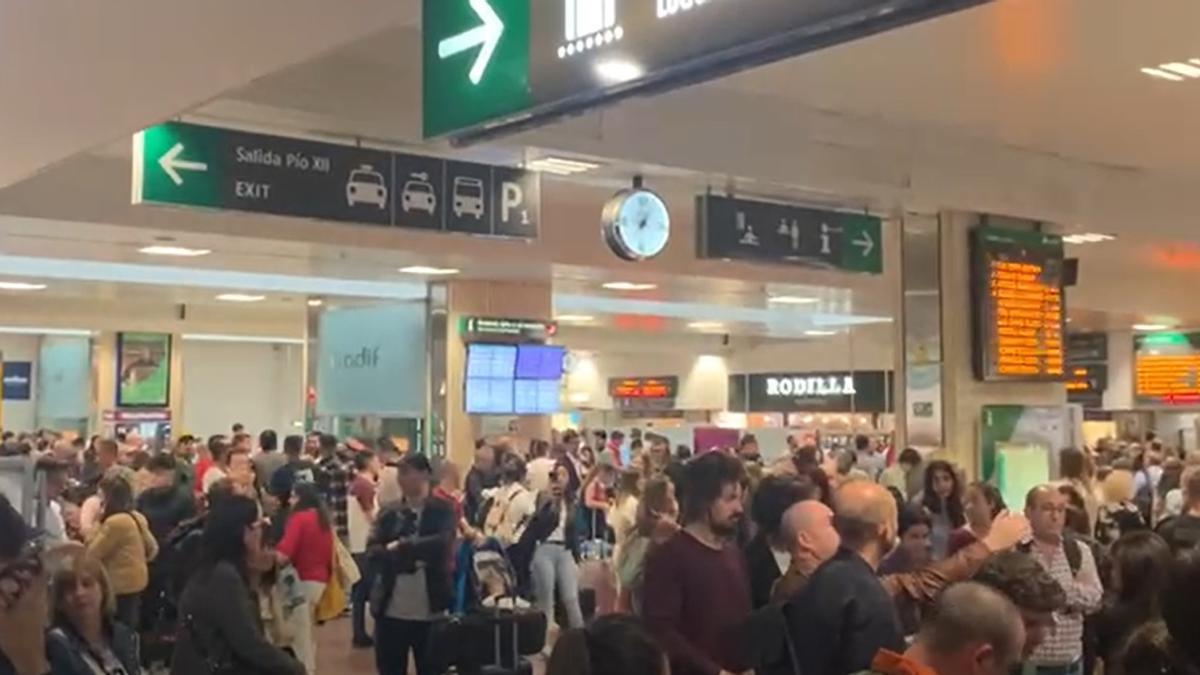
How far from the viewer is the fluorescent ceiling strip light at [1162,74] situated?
6.91 m

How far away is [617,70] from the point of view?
321 cm

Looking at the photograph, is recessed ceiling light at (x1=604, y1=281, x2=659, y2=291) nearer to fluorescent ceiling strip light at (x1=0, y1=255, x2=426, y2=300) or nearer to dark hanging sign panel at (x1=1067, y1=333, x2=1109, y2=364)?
fluorescent ceiling strip light at (x1=0, y1=255, x2=426, y2=300)

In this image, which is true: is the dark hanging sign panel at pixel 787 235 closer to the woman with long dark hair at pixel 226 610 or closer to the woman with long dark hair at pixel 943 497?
the woman with long dark hair at pixel 943 497

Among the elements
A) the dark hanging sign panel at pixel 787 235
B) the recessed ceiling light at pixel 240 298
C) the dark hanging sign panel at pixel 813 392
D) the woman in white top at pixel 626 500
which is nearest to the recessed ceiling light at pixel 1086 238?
the dark hanging sign panel at pixel 787 235

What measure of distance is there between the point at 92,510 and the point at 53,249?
2526 mm

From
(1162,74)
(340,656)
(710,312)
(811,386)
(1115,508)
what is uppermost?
(1162,74)

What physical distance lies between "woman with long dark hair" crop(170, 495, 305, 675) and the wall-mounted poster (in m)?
16.8

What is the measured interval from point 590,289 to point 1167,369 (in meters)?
10.2

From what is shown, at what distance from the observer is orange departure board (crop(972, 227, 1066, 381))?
941 cm

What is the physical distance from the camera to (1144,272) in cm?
1565

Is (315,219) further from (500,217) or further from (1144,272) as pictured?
(1144,272)

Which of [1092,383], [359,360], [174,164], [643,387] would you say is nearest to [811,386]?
[643,387]

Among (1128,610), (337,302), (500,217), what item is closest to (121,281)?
(337,302)

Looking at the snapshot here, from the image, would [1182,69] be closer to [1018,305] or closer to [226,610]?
[1018,305]
